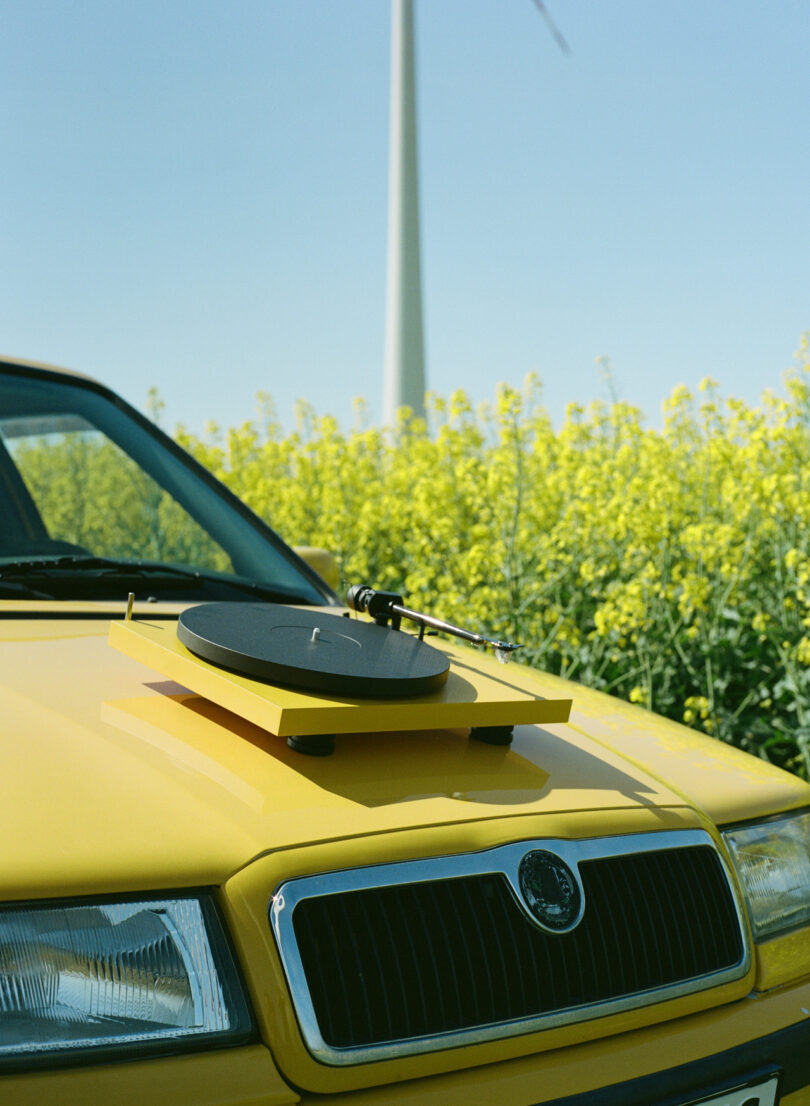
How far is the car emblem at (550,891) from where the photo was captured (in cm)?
131

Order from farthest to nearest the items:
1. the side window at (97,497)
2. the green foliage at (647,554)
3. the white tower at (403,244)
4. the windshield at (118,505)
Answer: the white tower at (403,244) → the green foliage at (647,554) → the side window at (97,497) → the windshield at (118,505)

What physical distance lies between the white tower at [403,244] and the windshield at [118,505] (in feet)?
49.8

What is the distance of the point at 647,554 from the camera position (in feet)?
17.2

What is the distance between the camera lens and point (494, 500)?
5828 mm

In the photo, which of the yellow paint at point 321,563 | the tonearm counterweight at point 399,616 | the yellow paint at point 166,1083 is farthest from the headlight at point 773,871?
the yellow paint at point 321,563

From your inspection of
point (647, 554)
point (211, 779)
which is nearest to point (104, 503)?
point (211, 779)

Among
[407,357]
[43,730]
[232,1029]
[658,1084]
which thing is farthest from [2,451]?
[407,357]

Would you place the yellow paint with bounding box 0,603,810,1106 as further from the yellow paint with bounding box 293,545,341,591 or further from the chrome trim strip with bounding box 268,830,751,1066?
the yellow paint with bounding box 293,545,341,591

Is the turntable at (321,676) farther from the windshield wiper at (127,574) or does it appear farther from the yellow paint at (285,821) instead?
the windshield wiper at (127,574)

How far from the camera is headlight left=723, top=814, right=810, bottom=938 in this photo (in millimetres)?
1601

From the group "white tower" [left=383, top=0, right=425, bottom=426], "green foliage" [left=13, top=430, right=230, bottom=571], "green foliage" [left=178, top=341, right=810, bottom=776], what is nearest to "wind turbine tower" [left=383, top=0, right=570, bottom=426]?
"white tower" [left=383, top=0, right=425, bottom=426]

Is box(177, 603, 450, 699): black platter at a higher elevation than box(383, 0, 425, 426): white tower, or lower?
lower

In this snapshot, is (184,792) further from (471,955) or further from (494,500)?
(494,500)

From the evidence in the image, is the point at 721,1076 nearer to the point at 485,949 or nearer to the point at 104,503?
the point at 485,949
